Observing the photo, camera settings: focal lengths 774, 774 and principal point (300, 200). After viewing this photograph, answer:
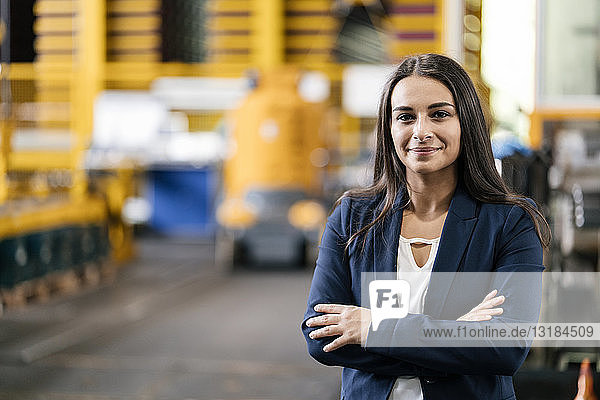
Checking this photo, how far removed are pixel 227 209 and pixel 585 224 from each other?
477cm

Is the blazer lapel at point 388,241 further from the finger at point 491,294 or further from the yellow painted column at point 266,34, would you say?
the yellow painted column at point 266,34

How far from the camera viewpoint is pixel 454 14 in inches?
234

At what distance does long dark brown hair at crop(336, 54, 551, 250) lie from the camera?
1.28 metres

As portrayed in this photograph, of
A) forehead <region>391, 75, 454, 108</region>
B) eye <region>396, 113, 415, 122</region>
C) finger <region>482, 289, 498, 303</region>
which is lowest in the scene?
finger <region>482, 289, 498, 303</region>

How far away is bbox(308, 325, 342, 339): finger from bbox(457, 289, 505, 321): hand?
21 centimetres

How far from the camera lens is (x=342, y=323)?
1305mm

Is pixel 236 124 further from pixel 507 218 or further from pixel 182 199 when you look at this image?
pixel 507 218

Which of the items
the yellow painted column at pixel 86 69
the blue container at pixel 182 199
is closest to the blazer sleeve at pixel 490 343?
the blue container at pixel 182 199

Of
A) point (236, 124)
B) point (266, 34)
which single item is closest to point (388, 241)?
point (236, 124)

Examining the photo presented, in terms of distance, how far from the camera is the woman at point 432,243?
4.16 feet

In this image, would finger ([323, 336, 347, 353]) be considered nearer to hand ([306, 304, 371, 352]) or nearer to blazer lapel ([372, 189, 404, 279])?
hand ([306, 304, 371, 352])

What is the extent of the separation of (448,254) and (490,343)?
0.16 m

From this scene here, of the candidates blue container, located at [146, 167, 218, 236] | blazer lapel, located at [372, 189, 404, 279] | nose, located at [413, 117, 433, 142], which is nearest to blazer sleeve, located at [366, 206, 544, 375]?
blazer lapel, located at [372, 189, 404, 279]

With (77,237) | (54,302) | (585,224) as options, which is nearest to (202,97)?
(77,237)
